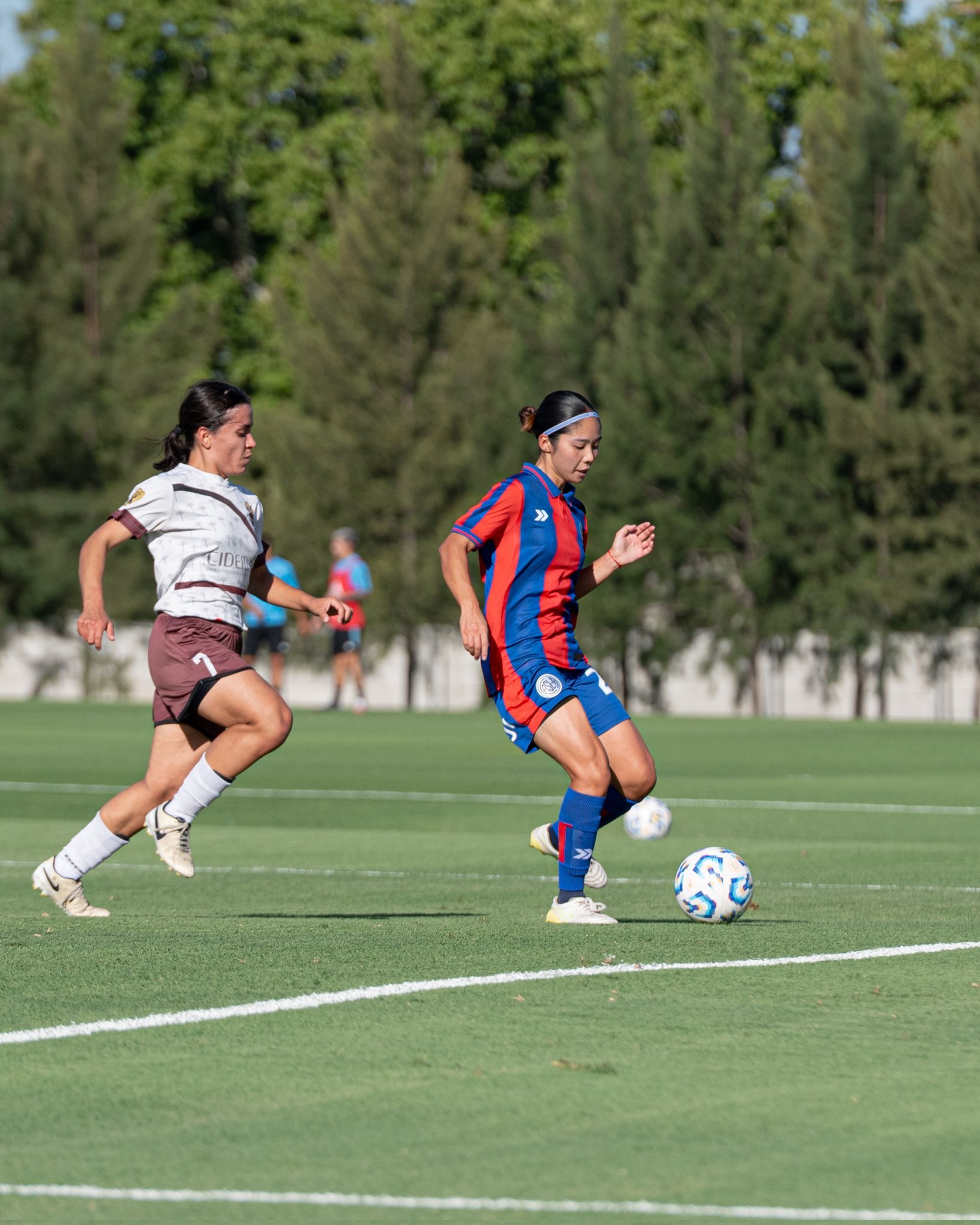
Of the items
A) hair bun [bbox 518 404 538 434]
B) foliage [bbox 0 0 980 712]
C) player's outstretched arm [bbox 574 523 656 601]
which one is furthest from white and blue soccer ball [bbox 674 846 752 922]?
foliage [bbox 0 0 980 712]

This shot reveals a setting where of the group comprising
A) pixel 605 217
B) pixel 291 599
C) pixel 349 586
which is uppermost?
pixel 605 217

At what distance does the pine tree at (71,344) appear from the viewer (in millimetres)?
41656

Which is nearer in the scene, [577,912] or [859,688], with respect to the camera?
[577,912]

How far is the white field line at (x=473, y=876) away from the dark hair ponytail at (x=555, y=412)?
2.82 metres

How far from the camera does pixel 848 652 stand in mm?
37344

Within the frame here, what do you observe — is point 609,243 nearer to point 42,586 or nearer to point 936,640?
point 936,640

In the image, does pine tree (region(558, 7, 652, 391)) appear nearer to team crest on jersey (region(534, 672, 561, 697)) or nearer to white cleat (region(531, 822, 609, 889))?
white cleat (region(531, 822, 609, 889))

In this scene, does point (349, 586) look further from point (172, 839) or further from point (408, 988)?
point (408, 988)

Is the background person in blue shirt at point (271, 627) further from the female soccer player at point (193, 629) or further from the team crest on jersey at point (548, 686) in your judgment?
the team crest on jersey at point (548, 686)

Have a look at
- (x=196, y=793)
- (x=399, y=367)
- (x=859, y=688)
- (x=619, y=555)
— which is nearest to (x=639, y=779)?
(x=619, y=555)

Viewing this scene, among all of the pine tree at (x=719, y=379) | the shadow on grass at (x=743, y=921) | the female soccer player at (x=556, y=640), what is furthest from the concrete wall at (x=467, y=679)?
the female soccer player at (x=556, y=640)

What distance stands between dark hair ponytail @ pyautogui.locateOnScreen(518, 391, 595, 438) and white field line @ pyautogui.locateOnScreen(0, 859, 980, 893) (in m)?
2.82

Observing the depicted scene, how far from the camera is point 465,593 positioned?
8.30 metres

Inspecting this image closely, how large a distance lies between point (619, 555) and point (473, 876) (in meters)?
2.94
